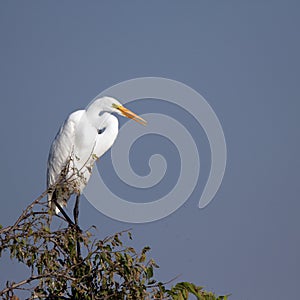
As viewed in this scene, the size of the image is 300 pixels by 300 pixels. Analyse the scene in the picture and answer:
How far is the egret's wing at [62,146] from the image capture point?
9.45m

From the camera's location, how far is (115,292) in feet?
17.4

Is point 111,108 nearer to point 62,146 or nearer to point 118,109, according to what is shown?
point 118,109

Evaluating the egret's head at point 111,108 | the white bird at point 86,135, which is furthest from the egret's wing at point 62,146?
the egret's head at point 111,108

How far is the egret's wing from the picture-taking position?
945cm

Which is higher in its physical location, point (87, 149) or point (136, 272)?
point (87, 149)

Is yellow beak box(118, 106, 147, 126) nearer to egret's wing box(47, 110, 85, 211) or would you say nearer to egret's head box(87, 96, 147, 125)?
egret's head box(87, 96, 147, 125)

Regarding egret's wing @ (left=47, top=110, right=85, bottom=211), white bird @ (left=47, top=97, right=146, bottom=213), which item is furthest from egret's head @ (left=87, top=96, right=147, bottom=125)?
egret's wing @ (left=47, top=110, right=85, bottom=211)

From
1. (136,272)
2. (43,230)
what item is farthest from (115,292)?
(43,230)

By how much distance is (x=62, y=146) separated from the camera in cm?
952

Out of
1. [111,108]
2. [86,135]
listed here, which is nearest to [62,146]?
[86,135]

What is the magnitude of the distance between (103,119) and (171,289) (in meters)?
4.41

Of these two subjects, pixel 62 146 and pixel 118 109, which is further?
pixel 62 146

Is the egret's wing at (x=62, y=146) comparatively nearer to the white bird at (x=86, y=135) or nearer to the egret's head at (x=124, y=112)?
the white bird at (x=86, y=135)

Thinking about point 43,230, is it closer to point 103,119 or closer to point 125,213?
point 125,213
